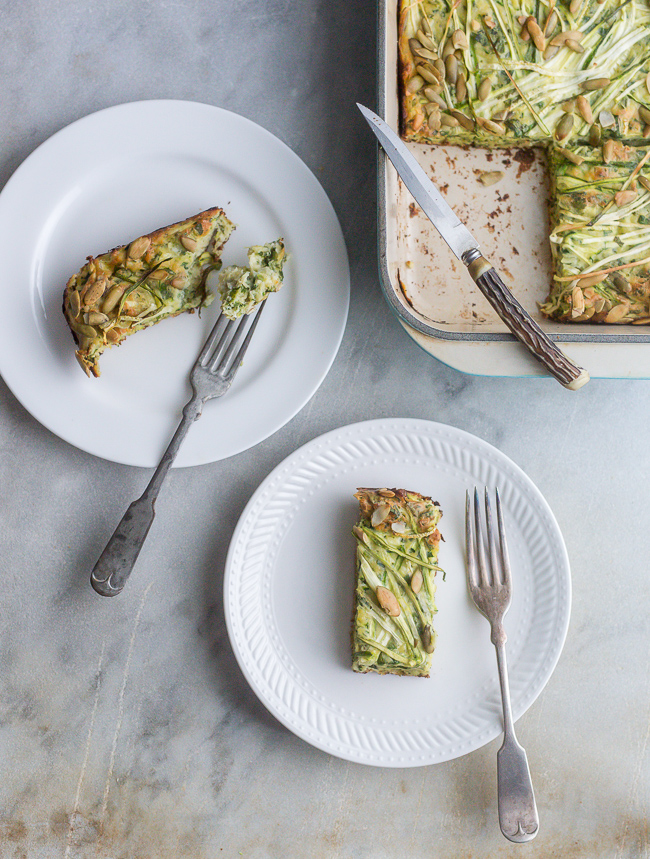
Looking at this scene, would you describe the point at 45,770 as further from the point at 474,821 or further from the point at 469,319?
the point at 469,319

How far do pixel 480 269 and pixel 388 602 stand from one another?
3.47ft

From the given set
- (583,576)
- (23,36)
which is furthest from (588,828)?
(23,36)

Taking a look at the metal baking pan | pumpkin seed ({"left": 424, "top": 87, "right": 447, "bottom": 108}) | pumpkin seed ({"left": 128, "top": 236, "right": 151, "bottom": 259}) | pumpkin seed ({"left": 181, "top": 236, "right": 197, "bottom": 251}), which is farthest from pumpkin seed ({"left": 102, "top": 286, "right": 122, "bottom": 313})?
pumpkin seed ({"left": 424, "top": 87, "right": 447, "bottom": 108})

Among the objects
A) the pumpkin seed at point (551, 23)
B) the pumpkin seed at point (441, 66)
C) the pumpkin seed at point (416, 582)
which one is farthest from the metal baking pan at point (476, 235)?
the pumpkin seed at point (416, 582)

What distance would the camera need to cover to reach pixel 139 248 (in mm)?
1958

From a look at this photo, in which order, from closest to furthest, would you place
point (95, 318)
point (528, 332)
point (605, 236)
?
1. point (528, 332)
2. point (95, 318)
3. point (605, 236)

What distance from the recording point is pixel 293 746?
213cm

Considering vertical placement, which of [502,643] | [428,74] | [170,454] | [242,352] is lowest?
[502,643]

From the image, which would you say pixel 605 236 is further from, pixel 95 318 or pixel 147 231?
pixel 95 318

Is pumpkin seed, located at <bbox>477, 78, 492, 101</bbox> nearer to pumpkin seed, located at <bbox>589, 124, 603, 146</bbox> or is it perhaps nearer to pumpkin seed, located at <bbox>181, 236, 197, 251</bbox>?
pumpkin seed, located at <bbox>589, 124, 603, 146</bbox>

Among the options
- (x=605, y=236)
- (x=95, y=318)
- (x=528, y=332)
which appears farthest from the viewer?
(x=605, y=236)

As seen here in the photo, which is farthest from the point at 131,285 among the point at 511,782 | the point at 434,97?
the point at 511,782

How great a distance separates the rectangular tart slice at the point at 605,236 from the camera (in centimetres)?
198

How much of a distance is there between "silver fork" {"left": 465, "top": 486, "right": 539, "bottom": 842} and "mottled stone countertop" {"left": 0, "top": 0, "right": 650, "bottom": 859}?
6.3 inches
